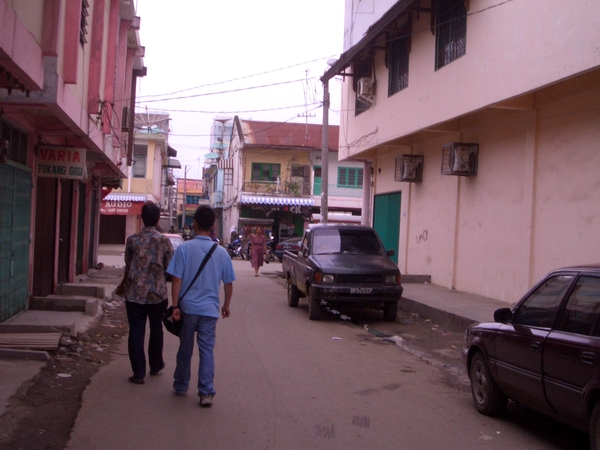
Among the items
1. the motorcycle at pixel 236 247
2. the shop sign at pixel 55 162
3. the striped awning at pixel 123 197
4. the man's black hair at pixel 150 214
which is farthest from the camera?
the striped awning at pixel 123 197

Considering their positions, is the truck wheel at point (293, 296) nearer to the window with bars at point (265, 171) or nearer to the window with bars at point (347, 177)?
the window with bars at point (347, 177)

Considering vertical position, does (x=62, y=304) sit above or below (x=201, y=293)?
below

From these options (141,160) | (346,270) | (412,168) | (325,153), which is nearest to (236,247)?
(141,160)

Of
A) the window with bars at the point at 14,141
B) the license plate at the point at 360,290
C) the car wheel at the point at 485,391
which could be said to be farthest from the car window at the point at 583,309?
the window with bars at the point at 14,141

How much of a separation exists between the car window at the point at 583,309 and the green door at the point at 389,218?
1688 cm

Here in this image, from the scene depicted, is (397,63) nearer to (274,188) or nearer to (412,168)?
Result: (412,168)

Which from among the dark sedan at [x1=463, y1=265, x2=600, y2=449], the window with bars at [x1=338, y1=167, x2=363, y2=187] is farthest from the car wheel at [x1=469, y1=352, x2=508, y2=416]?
the window with bars at [x1=338, y1=167, x2=363, y2=187]

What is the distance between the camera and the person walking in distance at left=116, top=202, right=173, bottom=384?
7.30 metres

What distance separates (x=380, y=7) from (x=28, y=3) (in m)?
15.9

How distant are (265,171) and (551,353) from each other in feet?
131

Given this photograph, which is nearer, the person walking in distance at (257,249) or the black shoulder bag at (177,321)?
the black shoulder bag at (177,321)

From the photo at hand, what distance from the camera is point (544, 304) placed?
5.95 metres

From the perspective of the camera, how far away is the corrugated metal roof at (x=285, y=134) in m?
44.3

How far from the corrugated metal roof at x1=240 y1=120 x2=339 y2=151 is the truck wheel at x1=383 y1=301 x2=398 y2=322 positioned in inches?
1213
